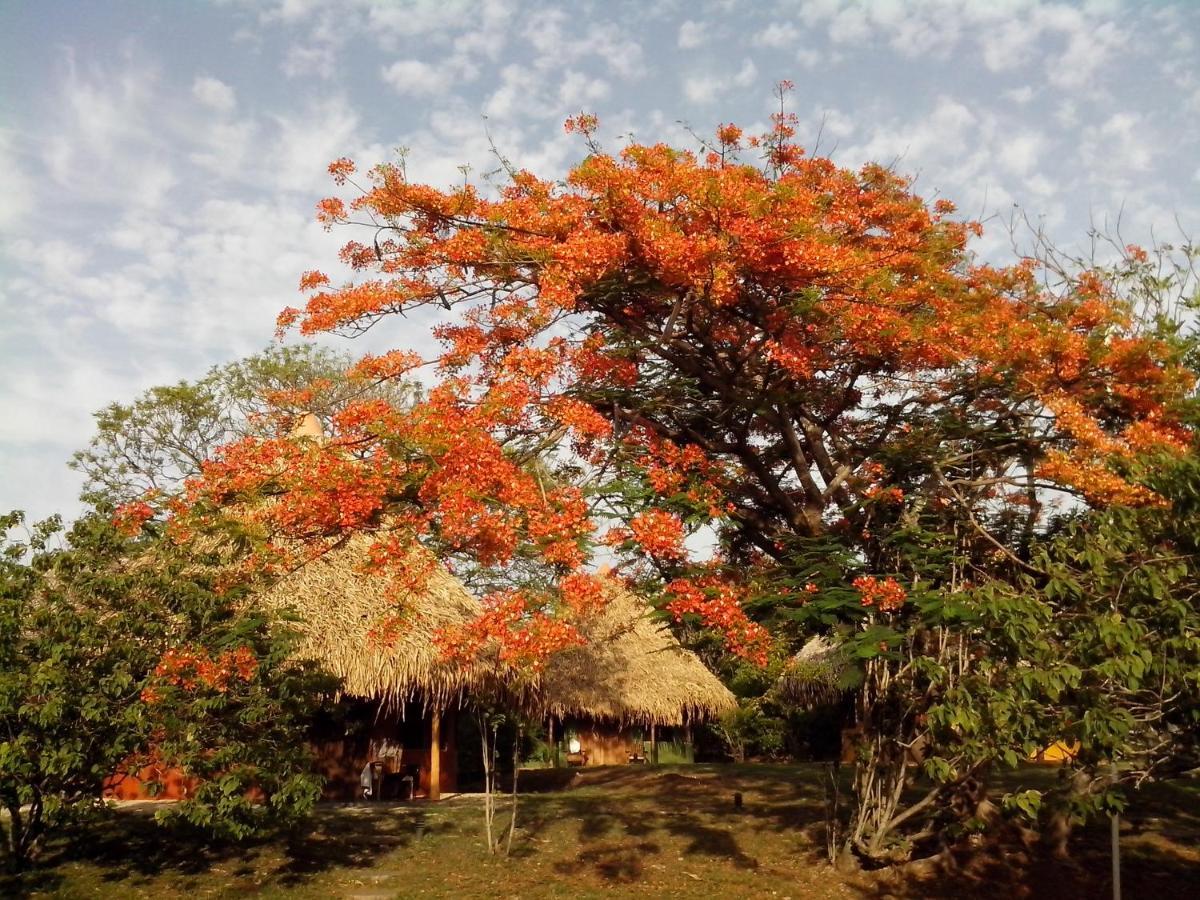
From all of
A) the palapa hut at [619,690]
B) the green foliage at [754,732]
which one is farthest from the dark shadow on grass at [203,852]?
the green foliage at [754,732]

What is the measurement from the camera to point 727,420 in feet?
37.2

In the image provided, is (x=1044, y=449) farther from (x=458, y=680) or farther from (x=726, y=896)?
(x=458, y=680)

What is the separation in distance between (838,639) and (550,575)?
2.65 meters

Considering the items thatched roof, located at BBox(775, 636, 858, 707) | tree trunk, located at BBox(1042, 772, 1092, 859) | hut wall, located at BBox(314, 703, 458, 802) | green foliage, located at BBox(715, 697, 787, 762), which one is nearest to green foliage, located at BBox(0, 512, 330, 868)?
hut wall, located at BBox(314, 703, 458, 802)

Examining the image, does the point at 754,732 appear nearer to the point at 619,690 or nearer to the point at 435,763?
the point at 619,690

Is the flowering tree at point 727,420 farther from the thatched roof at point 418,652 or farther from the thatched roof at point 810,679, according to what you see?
the thatched roof at point 810,679

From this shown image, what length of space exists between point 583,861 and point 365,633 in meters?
4.94

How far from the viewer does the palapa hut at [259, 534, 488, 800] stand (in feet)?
46.3

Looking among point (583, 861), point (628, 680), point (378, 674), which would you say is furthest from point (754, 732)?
point (583, 861)

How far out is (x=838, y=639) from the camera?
9.15m

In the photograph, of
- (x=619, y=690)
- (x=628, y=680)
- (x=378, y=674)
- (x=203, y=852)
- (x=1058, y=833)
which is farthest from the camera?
(x=628, y=680)

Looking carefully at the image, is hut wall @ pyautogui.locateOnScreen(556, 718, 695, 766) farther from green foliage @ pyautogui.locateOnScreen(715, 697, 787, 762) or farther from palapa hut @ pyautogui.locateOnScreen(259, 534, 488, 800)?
palapa hut @ pyautogui.locateOnScreen(259, 534, 488, 800)

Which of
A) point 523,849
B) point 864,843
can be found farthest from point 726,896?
point 523,849

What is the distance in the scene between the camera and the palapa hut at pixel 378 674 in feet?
46.3
